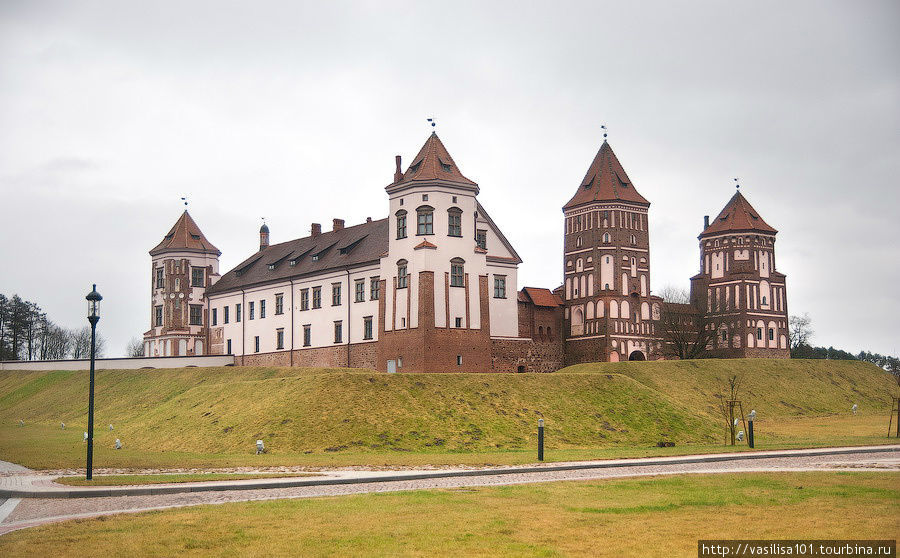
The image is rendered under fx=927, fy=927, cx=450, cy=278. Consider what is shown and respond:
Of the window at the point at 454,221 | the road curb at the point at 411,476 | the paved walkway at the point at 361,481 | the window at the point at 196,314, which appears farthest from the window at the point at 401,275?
the window at the point at 196,314

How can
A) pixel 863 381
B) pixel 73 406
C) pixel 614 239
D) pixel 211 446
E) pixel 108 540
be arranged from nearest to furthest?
pixel 108 540 → pixel 211 446 → pixel 73 406 → pixel 863 381 → pixel 614 239

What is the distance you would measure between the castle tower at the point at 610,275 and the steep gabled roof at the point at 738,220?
11.4 m

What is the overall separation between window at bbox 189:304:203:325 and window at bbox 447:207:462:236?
33.6m

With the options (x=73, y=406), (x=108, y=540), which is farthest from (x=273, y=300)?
(x=108, y=540)

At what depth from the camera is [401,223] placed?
57.2m

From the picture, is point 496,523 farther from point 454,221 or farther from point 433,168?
point 433,168

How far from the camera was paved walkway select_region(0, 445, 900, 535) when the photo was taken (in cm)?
1816

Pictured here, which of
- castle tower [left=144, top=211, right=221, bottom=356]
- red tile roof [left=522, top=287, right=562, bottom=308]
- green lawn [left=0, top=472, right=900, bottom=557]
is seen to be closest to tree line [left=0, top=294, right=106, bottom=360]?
castle tower [left=144, top=211, right=221, bottom=356]

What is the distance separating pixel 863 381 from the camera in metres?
71.1

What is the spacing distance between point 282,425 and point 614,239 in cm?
4518

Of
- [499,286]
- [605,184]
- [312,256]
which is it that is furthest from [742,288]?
[312,256]

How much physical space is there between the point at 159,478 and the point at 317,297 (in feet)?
149

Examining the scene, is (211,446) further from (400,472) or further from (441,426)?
(400,472)

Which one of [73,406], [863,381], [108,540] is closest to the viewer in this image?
[108,540]
